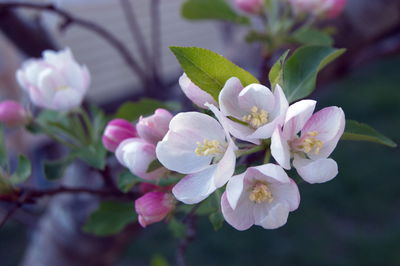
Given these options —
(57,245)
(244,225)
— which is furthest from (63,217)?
(244,225)

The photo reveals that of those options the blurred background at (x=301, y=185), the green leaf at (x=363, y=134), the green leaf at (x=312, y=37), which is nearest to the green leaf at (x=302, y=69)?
the green leaf at (x=363, y=134)

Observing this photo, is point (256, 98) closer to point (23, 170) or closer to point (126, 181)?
point (126, 181)

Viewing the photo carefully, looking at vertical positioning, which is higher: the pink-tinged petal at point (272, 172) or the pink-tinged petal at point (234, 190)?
the pink-tinged petal at point (272, 172)

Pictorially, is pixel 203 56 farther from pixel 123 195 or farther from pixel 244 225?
pixel 123 195

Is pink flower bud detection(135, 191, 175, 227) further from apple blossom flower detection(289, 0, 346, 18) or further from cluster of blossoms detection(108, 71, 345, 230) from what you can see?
apple blossom flower detection(289, 0, 346, 18)

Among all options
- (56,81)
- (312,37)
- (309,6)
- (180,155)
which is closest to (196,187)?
(180,155)

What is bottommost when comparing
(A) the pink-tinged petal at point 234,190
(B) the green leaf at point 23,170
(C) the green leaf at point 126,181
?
(B) the green leaf at point 23,170

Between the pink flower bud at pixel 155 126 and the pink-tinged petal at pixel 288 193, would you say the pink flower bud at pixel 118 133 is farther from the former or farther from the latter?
the pink-tinged petal at pixel 288 193
